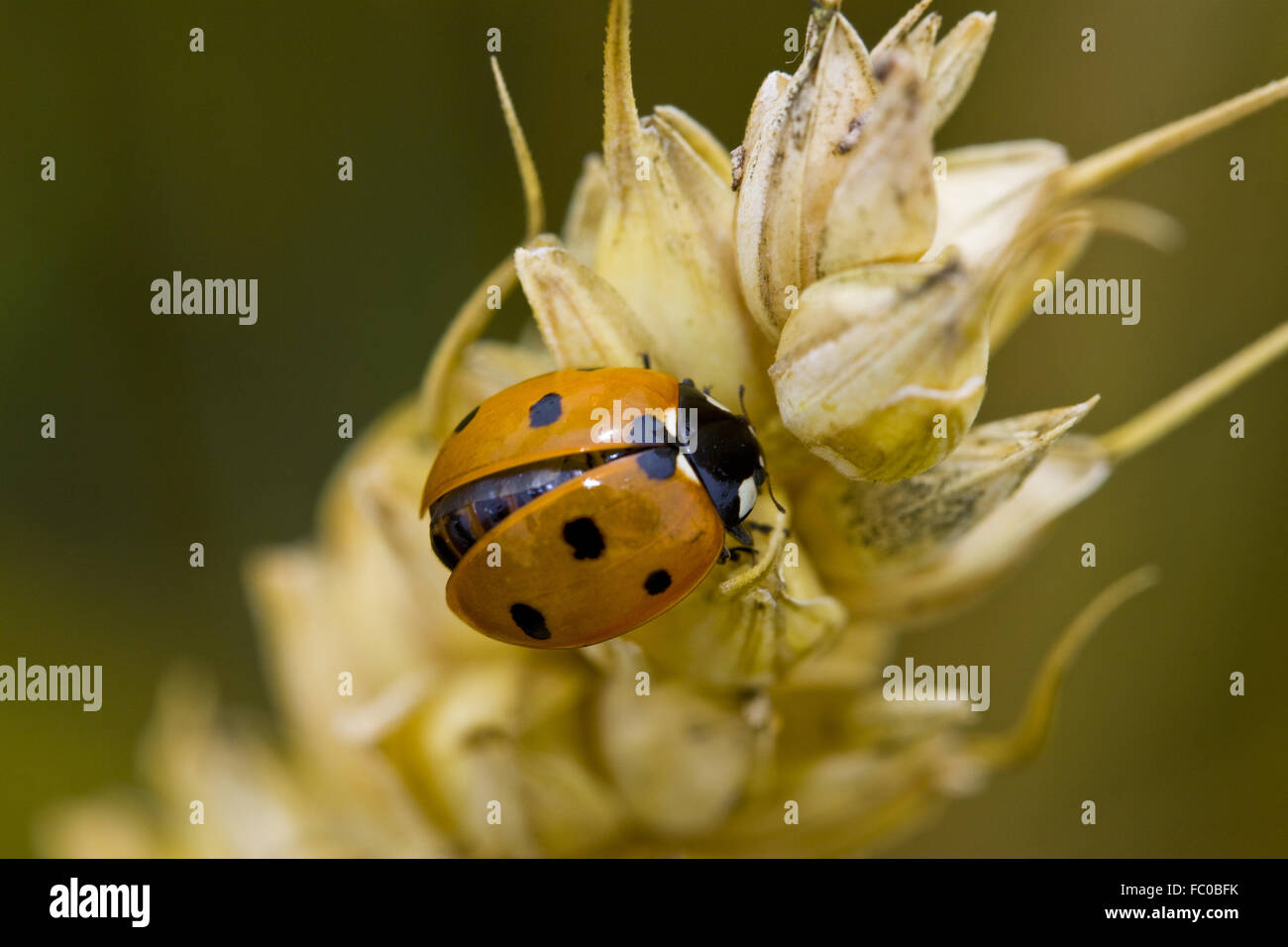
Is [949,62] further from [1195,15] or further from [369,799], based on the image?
[369,799]

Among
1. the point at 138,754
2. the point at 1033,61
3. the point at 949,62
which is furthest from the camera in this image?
the point at 138,754

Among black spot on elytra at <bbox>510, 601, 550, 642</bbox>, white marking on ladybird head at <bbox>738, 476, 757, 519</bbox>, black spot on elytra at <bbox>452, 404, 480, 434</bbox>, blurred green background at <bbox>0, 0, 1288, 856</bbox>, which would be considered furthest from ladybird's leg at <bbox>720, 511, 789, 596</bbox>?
blurred green background at <bbox>0, 0, 1288, 856</bbox>

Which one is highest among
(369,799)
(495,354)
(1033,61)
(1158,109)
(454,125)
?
(454,125)

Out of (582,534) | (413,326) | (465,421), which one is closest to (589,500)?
(582,534)

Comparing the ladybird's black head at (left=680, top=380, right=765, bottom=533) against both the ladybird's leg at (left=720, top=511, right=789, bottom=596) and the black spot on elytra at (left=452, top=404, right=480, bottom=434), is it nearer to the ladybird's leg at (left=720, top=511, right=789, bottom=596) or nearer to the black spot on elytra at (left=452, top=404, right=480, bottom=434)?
the ladybird's leg at (left=720, top=511, right=789, bottom=596)

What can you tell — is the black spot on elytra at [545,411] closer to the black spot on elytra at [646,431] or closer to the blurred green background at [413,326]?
the black spot on elytra at [646,431]

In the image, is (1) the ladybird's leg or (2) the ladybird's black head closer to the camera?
(1) the ladybird's leg

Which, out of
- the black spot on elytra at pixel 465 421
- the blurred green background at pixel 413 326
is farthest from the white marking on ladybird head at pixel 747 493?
the blurred green background at pixel 413 326
